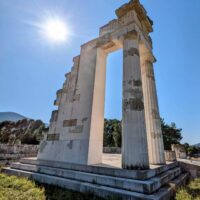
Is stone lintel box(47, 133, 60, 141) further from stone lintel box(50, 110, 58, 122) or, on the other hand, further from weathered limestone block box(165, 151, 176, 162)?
weathered limestone block box(165, 151, 176, 162)

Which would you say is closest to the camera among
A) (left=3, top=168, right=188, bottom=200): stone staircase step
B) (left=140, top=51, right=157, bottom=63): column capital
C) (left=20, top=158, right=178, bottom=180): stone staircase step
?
(left=3, top=168, right=188, bottom=200): stone staircase step

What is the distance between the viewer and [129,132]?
4.34 m

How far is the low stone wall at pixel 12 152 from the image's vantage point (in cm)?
832

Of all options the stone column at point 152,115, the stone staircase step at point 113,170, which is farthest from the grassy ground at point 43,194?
the stone column at point 152,115

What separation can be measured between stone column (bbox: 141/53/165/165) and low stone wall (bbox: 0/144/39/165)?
786cm

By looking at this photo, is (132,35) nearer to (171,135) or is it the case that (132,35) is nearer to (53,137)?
(53,137)

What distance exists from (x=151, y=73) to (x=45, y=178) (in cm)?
622

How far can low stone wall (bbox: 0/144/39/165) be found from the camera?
27.3 feet

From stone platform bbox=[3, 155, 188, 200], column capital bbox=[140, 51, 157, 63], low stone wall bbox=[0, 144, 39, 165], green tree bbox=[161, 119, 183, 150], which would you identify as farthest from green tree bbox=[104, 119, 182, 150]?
stone platform bbox=[3, 155, 188, 200]

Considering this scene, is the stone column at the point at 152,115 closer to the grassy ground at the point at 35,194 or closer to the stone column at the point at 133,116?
the stone column at the point at 133,116

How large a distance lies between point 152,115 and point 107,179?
3.43 metres

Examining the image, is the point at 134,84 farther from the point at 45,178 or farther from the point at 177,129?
the point at 177,129

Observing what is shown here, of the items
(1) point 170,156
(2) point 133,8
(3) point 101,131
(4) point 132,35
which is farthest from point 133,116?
(1) point 170,156

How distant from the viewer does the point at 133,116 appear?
4484 mm
